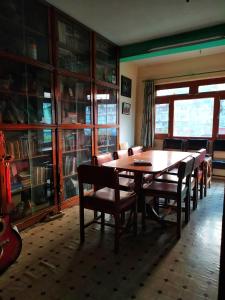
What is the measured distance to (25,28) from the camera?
2.35 m

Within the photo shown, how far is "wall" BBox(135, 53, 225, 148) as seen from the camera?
4.35m

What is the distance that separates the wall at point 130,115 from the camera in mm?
4730

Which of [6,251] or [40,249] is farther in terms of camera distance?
[40,249]

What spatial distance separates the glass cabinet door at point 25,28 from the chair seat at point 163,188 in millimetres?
1931

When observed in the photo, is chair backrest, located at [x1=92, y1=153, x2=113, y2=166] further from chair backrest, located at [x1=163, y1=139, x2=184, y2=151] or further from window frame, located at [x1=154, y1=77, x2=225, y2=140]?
window frame, located at [x1=154, y1=77, x2=225, y2=140]

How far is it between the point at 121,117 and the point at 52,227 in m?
2.94

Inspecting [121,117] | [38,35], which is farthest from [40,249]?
[121,117]

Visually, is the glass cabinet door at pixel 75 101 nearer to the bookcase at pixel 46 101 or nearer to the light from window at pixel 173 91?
the bookcase at pixel 46 101

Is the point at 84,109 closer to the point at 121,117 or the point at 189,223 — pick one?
the point at 121,117

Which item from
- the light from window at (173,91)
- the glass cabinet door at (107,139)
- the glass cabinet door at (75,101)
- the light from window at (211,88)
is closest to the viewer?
the glass cabinet door at (75,101)

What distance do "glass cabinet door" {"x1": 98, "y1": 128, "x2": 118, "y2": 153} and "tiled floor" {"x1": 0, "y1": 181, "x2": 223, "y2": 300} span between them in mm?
1610

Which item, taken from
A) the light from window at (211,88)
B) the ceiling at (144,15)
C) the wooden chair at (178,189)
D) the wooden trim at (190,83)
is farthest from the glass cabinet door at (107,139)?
the light from window at (211,88)

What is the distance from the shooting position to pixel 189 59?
15.1ft

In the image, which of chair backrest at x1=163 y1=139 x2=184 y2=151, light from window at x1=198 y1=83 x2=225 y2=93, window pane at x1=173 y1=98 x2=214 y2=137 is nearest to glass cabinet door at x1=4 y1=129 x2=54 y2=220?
chair backrest at x1=163 y1=139 x2=184 y2=151
